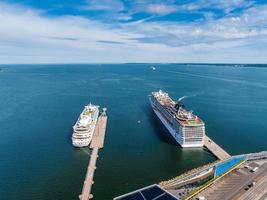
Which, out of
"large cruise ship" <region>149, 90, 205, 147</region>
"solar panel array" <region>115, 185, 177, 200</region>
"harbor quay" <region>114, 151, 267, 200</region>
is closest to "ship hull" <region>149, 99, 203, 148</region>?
"large cruise ship" <region>149, 90, 205, 147</region>

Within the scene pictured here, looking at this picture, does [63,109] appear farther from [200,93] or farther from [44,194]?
[200,93]

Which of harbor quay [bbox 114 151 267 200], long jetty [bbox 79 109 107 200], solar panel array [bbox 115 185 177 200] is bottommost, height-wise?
long jetty [bbox 79 109 107 200]

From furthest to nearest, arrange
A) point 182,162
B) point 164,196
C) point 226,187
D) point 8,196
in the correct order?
1. point 182,162
2. point 8,196
3. point 226,187
4. point 164,196

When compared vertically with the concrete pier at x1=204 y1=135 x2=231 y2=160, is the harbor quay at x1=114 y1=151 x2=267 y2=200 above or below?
above

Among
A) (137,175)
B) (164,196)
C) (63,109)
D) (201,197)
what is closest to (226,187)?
(201,197)

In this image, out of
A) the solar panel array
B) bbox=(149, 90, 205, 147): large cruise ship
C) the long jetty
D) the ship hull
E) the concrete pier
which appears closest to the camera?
the solar panel array

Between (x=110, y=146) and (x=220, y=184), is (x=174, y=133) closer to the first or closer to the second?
(x=110, y=146)

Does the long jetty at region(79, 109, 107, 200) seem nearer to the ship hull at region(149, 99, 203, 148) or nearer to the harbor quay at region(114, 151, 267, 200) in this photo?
the harbor quay at region(114, 151, 267, 200)

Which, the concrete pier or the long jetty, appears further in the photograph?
the concrete pier
